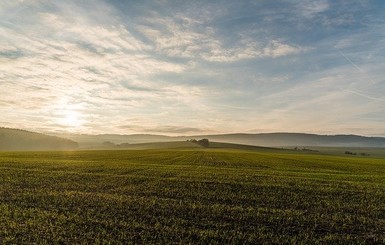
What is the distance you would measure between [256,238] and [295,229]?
2956 mm

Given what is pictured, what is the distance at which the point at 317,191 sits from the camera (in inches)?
1072

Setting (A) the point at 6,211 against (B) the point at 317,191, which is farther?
(B) the point at 317,191

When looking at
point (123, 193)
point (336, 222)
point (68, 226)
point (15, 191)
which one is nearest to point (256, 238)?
point (336, 222)

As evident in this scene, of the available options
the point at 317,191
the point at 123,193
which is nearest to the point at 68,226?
the point at 123,193

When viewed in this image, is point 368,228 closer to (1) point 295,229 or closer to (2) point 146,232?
(1) point 295,229

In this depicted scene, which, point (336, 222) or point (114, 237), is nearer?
point (114, 237)

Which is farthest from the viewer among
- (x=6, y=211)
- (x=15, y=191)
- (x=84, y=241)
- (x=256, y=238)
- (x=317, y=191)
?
(x=317, y=191)

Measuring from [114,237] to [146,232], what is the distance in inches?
60.1

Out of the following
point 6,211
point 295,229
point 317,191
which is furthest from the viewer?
point 317,191

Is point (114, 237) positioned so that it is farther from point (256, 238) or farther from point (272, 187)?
point (272, 187)

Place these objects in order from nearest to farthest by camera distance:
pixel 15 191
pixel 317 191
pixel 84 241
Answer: pixel 84 241 → pixel 15 191 → pixel 317 191

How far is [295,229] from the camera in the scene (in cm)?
1566

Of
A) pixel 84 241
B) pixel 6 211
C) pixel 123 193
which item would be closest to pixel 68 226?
pixel 84 241

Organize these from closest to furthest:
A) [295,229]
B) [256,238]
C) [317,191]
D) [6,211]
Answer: [256,238], [295,229], [6,211], [317,191]
